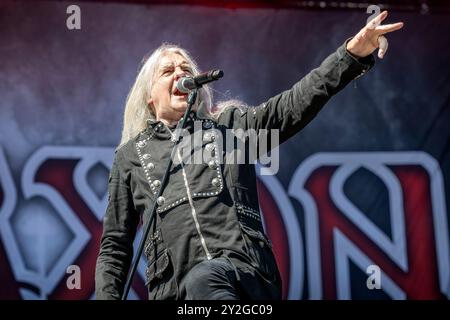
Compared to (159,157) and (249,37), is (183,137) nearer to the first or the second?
(159,157)

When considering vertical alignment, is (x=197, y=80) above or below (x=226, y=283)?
above

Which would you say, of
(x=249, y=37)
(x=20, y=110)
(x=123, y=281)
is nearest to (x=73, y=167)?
(x=20, y=110)

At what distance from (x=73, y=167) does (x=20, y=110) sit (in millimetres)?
515

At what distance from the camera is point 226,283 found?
2.14 metres

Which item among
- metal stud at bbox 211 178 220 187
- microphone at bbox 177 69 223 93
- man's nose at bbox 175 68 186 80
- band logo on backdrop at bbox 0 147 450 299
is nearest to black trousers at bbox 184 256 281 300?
metal stud at bbox 211 178 220 187

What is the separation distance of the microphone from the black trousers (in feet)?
2.01

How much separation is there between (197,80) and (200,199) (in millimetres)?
421

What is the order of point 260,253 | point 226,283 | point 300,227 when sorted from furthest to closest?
point 300,227 < point 260,253 < point 226,283

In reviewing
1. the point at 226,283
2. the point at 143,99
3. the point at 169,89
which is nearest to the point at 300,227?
the point at 143,99

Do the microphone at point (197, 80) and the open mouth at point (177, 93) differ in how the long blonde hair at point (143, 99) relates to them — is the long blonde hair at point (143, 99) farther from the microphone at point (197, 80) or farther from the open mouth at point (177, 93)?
the microphone at point (197, 80)

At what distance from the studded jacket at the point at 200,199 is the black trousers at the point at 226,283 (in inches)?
1.1

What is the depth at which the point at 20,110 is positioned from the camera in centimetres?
475

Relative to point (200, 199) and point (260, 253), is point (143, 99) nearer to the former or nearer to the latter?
point (200, 199)

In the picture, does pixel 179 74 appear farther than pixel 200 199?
Yes
